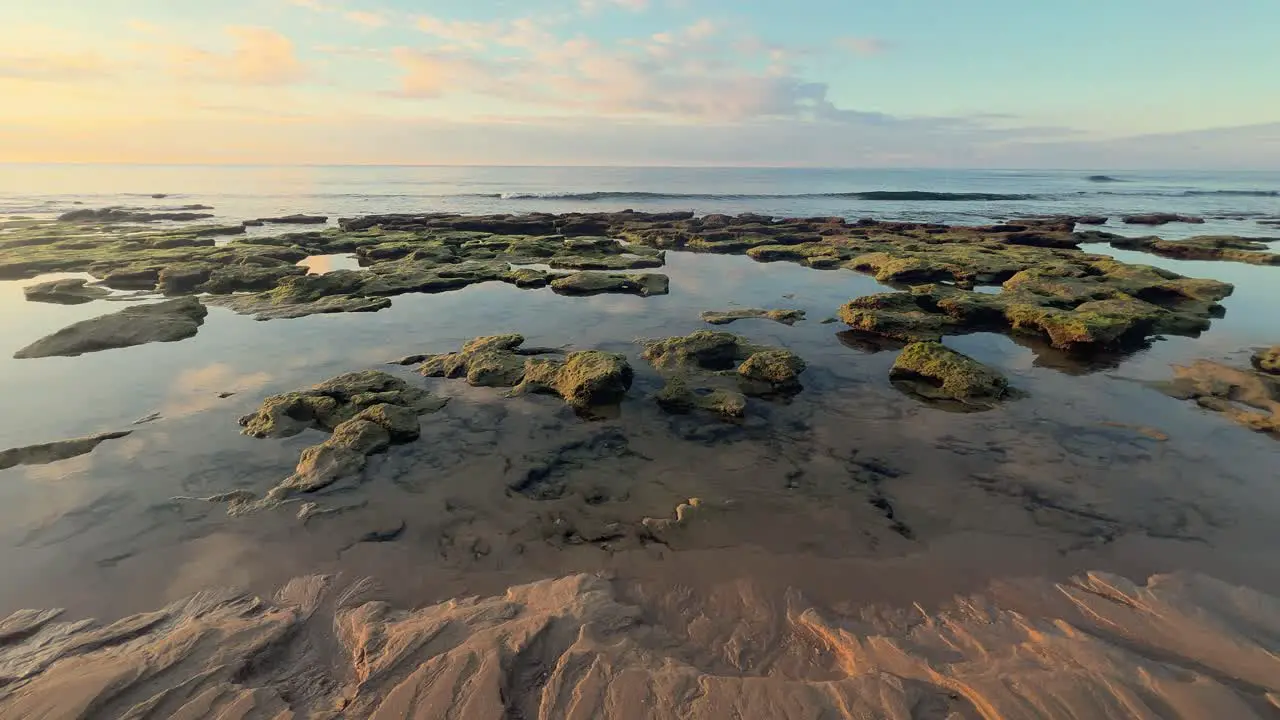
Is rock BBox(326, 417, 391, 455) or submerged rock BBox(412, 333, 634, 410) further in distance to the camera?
submerged rock BBox(412, 333, 634, 410)

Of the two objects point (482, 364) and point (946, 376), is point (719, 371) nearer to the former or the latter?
point (946, 376)

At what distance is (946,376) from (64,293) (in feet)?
90.3

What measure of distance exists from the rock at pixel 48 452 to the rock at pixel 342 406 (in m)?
1.96

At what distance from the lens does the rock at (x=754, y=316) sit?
16.7m

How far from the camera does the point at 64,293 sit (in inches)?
768

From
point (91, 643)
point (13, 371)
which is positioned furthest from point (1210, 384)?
point (13, 371)

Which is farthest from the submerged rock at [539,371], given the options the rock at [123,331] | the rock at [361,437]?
the rock at [123,331]

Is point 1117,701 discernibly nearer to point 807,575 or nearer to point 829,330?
point 807,575

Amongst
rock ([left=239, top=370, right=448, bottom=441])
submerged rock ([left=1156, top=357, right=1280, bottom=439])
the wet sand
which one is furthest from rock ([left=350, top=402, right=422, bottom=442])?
submerged rock ([left=1156, top=357, right=1280, bottom=439])

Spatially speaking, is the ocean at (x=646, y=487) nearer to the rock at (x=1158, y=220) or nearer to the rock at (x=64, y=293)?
the rock at (x=64, y=293)

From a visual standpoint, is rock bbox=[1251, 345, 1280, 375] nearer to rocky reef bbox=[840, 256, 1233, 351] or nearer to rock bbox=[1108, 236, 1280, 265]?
rocky reef bbox=[840, 256, 1233, 351]

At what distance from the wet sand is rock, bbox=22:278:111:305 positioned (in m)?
10.4

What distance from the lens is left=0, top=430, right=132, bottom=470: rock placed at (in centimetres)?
807

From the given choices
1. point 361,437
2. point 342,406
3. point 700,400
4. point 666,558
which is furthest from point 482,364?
point 666,558
